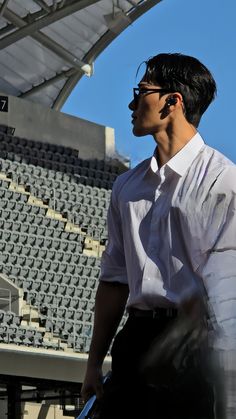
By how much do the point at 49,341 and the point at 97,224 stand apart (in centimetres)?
660

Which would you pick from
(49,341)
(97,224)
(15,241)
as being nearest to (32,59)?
(97,224)

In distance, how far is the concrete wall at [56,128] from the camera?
25844 mm

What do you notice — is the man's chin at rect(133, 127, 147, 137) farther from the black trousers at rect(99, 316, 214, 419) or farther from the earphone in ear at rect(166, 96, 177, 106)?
the black trousers at rect(99, 316, 214, 419)

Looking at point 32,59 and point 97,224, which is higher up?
point 32,59

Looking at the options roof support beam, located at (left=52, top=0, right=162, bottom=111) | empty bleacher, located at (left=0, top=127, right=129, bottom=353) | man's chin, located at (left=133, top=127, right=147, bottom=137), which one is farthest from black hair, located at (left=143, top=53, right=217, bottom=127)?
roof support beam, located at (left=52, top=0, right=162, bottom=111)

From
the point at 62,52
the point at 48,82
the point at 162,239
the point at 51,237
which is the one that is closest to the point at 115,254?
the point at 162,239

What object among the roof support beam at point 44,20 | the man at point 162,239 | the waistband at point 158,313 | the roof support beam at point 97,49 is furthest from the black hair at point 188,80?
the roof support beam at point 97,49

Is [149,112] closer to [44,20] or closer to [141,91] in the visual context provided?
[141,91]

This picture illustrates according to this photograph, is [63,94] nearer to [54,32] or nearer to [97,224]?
[54,32]

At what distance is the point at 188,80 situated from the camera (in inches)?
93.8

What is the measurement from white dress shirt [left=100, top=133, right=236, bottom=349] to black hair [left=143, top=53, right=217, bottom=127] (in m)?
0.07

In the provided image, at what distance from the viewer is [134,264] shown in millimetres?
2367

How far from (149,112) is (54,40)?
26418 mm

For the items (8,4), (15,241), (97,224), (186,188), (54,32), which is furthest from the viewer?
(54,32)
